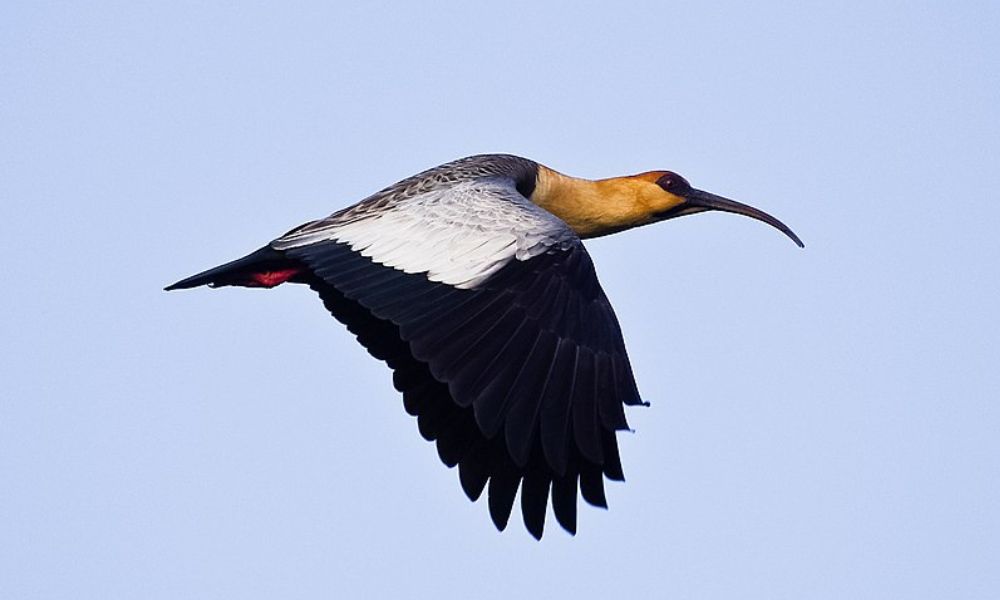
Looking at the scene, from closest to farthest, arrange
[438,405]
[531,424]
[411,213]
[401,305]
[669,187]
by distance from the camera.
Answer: [531,424]
[401,305]
[438,405]
[411,213]
[669,187]

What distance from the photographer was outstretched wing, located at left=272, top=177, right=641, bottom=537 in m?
8.29

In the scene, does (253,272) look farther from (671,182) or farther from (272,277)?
(671,182)

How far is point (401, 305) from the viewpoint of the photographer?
8.79 meters

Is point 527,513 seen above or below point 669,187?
below

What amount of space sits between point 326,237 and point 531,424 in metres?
2.75

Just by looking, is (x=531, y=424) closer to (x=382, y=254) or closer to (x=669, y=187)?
(x=382, y=254)

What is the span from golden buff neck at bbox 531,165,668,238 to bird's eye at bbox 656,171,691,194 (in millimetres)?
58

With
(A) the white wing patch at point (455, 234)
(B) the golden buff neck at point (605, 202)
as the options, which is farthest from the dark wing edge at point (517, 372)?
(B) the golden buff neck at point (605, 202)

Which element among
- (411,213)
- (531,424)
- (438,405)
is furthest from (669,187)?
(531,424)

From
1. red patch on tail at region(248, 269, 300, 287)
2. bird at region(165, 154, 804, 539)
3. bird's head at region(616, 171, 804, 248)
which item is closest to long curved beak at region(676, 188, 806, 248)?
bird's head at region(616, 171, 804, 248)

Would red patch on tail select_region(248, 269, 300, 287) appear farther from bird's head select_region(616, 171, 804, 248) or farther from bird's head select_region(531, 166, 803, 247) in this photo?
bird's head select_region(616, 171, 804, 248)

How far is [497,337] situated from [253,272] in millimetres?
2919

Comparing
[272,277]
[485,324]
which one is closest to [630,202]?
[272,277]

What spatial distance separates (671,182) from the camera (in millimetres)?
13188
